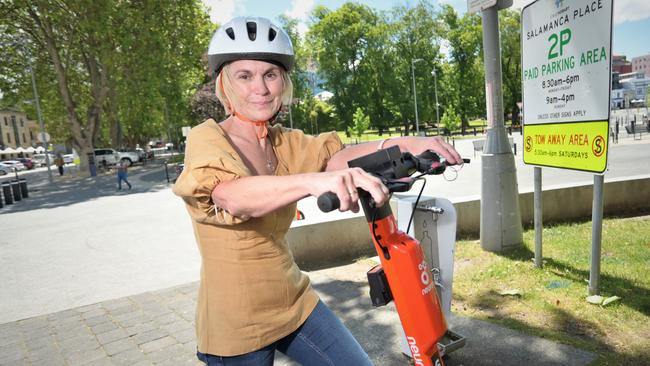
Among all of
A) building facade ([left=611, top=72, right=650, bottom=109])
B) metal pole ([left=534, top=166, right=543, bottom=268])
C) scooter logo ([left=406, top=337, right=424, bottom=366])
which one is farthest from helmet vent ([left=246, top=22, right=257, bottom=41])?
building facade ([left=611, top=72, right=650, bottom=109])

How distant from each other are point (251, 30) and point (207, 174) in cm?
74

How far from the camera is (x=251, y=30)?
5.67 ft

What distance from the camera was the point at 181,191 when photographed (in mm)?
1360

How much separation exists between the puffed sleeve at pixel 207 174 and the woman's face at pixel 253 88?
0.93 ft

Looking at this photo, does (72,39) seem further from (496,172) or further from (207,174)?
(207,174)

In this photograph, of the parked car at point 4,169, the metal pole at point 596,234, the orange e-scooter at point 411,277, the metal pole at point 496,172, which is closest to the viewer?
the orange e-scooter at point 411,277

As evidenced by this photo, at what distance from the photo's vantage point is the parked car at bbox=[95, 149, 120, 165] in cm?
3672

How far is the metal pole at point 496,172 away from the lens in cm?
538

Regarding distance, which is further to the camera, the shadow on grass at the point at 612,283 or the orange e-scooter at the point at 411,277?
the shadow on grass at the point at 612,283

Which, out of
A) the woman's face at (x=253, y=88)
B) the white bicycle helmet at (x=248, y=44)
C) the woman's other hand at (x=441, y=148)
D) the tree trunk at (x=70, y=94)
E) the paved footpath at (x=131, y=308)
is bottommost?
the paved footpath at (x=131, y=308)

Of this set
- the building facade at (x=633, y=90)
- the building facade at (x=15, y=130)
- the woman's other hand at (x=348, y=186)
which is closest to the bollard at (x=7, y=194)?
the woman's other hand at (x=348, y=186)

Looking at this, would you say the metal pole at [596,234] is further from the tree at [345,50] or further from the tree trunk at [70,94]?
the tree at [345,50]

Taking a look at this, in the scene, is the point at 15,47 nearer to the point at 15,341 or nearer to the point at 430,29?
the point at 15,341

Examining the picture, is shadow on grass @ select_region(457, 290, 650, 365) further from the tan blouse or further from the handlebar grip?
the handlebar grip
